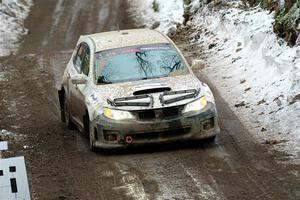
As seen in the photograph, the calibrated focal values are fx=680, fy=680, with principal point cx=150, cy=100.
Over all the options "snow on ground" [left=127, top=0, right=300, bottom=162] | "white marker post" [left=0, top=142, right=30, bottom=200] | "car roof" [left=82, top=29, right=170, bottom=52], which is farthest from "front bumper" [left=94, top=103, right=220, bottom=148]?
"white marker post" [left=0, top=142, right=30, bottom=200]

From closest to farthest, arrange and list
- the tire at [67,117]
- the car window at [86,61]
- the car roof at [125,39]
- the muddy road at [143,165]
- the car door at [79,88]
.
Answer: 1. the muddy road at [143,165]
2. the car door at [79,88]
3. the car window at [86,61]
4. the car roof at [125,39]
5. the tire at [67,117]

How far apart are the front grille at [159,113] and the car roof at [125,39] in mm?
2000

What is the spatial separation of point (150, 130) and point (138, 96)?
1.73ft

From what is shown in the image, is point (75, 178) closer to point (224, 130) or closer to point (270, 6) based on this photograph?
point (224, 130)

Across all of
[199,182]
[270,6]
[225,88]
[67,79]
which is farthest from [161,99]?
[270,6]

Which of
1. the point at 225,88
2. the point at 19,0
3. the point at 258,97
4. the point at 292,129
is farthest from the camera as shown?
the point at 19,0

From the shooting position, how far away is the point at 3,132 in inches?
468

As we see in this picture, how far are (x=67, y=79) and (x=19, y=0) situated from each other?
1841cm

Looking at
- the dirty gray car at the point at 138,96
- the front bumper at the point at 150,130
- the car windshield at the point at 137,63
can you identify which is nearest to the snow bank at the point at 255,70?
the front bumper at the point at 150,130

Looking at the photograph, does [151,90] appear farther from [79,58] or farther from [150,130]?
[79,58]

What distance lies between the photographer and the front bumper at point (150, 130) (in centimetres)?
969

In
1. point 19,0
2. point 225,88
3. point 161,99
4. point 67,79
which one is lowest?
point 19,0

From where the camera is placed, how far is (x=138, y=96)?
9.82 meters

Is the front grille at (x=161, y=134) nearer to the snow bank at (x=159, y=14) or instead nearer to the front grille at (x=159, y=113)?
the front grille at (x=159, y=113)
